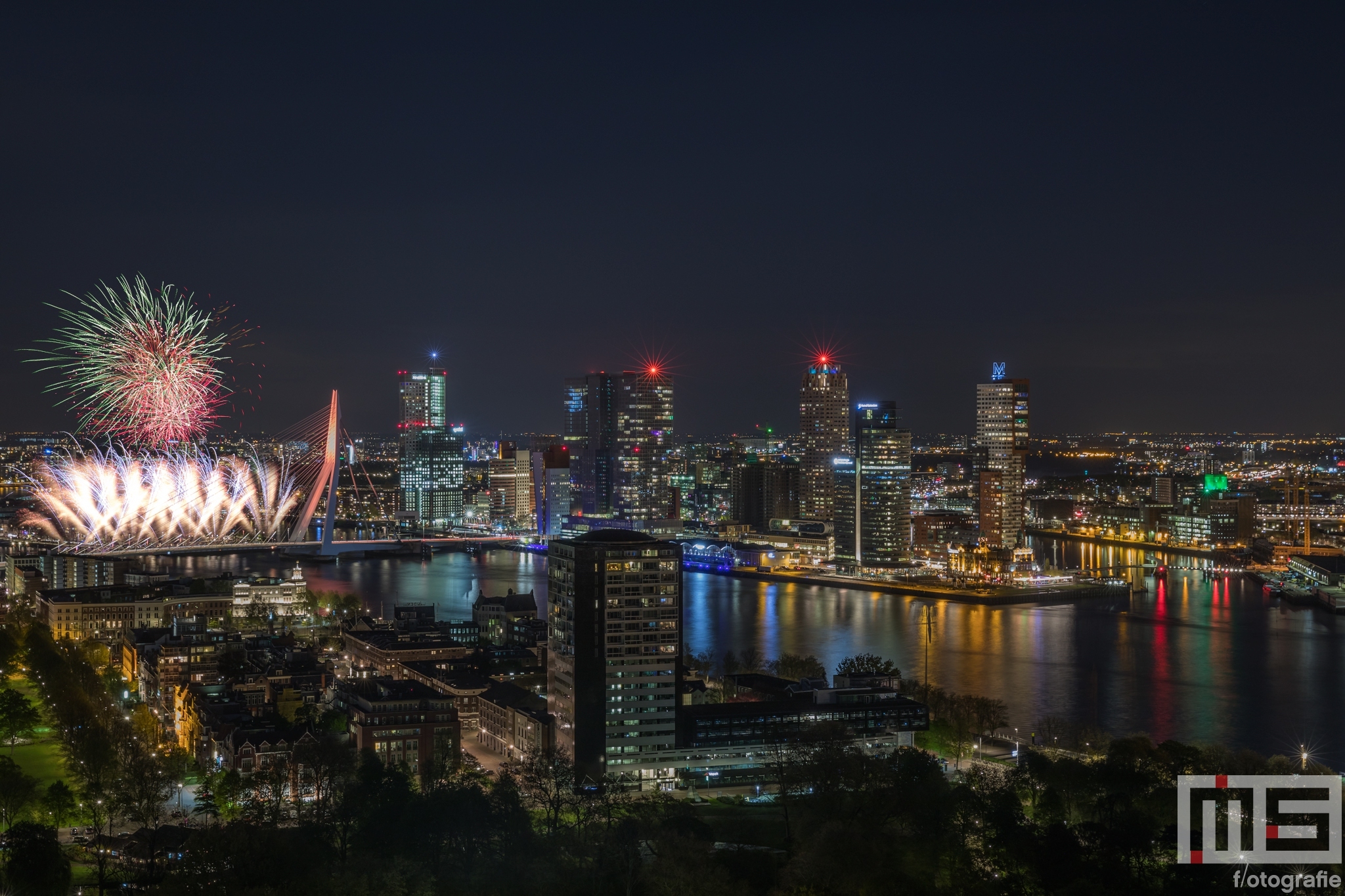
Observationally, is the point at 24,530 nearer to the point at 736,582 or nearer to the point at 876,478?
the point at 736,582

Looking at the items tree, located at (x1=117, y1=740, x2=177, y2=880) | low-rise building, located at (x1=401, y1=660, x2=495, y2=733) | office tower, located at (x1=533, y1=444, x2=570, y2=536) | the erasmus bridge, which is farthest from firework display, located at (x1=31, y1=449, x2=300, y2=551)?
tree, located at (x1=117, y1=740, x2=177, y2=880)

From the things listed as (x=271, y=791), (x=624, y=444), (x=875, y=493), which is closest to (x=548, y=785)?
(x=271, y=791)

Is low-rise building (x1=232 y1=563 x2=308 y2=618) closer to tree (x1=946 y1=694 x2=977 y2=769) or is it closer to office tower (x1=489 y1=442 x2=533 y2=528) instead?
tree (x1=946 y1=694 x2=977 y2=769)

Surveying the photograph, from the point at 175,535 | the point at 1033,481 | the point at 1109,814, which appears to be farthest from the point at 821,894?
the point at 1033,481

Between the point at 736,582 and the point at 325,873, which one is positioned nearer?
the point at 325,873

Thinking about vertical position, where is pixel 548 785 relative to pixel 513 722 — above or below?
below

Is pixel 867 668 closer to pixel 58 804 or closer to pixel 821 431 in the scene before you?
pixel 58 804
